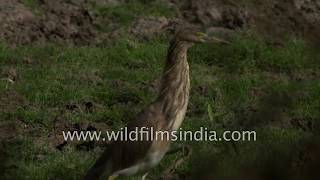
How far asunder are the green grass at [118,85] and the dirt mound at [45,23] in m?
0.27

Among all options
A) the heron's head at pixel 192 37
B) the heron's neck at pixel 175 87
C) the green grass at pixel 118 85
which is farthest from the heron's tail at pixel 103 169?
the green grass at pixel 118 85

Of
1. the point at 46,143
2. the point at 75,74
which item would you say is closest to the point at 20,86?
the point at 75,74

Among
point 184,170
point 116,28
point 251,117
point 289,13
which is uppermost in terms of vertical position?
point 289,13

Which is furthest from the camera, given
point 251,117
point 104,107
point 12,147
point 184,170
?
point 104,107

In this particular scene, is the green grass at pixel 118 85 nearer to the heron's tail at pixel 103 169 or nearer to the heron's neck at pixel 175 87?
the heron's tail at pixel 103 169

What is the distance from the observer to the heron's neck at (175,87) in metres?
5.00

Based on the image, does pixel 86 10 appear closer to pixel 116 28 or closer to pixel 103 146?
pixel 116 28

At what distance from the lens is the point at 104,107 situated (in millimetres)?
8266

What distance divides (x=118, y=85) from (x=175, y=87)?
12.6 ft

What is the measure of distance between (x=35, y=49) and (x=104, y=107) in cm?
173

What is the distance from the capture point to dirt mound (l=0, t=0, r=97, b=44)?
991 centimetres

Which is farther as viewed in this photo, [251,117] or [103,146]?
[103,146]

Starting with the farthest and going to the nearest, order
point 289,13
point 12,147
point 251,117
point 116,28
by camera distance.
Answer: point 116,28 → point 12,147 → point 251,117 → point 289,13

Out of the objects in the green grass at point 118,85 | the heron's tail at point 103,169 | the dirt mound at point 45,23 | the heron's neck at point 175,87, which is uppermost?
the heron's neck at point 175,87
